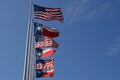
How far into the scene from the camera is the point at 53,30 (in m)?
40.3

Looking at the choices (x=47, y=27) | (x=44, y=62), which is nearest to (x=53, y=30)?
(x=47, y=27)

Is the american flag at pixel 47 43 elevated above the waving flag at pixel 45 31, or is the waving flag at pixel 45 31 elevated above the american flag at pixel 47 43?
the waving flag at pixel 45 31

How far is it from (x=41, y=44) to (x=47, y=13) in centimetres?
322

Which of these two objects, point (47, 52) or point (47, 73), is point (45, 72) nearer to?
point (47, 73)

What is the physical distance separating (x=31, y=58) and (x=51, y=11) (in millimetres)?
5422

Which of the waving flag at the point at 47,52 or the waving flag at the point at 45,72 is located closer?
the waving flag at the point at 45,72

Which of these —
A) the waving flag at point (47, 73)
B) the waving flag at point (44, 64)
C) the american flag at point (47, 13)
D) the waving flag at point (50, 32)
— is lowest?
the waving flag at point (47, 73)

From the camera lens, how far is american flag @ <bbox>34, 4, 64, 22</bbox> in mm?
40000

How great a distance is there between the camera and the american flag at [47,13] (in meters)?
40.0

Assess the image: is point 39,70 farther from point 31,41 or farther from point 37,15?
point 37,15

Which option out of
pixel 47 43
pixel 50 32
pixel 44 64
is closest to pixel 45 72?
pixel 44 64

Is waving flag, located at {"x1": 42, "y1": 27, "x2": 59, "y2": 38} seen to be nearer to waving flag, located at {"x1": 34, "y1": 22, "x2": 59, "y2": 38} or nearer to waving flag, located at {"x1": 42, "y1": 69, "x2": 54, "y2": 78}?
waving flag, located at {"x1": 34, "y1": 22, "x2": 59, "y2": 38}

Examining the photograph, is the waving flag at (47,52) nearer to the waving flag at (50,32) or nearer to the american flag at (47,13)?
the waving flag at (50,32)

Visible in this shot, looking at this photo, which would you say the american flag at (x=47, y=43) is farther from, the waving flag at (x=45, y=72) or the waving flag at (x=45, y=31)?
the waving flag at (x=45, y=72)
